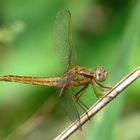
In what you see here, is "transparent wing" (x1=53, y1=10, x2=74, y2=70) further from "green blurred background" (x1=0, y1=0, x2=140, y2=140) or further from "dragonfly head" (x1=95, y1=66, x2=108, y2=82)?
"green blurred background" (x1=0, y1=0, x2=140, y2=140)

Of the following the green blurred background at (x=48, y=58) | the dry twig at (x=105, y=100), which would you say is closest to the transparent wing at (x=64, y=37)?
the green blurred background at (x=48, y=58)

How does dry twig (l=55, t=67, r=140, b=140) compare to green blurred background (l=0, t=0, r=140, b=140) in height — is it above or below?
below

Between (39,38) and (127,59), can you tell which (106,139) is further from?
(39,38)

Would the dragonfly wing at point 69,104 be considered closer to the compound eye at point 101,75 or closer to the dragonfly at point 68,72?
the dragonfly at point 68,72

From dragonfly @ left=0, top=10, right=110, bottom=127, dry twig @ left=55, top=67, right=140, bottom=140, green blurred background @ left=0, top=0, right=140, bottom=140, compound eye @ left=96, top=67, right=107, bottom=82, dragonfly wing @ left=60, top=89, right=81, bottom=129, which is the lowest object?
dry twig @ left=55, top=67, right=140, bottom=140

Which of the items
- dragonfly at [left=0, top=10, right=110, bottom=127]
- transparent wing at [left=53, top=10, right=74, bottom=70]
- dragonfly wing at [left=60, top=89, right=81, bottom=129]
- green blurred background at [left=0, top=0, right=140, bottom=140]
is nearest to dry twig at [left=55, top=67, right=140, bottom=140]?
dragonfly wing at [left=60, top=89, right=81, bottom=129]

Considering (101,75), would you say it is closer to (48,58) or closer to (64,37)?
(64,37)

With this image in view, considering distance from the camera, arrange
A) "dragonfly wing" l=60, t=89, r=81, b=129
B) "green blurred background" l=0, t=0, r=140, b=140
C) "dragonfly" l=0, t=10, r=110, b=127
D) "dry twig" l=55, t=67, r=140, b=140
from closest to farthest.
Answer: "dry twig" l=55, t=67, r=140, b=140
"dragonfly wing" l=60, t=89, r=81, b=129
"dragonfly" l=0, t=10, r=110, b=127
"green blurred background" l=0, t=0, r=140, b=140

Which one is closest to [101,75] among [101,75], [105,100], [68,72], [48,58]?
[101,75]
